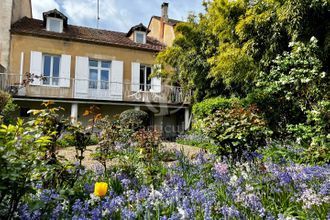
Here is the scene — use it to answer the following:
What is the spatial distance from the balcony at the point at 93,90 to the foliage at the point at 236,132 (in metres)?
10.5

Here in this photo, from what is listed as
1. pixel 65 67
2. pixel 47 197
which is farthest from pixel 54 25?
pixel 47 197

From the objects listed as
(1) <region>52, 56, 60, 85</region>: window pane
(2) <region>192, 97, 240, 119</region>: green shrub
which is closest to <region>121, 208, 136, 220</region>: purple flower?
(2) <region>192, 97, 240, 119</region>: green shrub

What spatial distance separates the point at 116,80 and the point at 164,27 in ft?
21.0

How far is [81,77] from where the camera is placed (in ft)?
47.7

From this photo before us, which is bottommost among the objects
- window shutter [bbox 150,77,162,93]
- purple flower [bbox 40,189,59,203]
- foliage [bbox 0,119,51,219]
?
purple flower [bbox 40,189,59,203]

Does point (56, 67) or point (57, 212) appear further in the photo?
point (56, 67)

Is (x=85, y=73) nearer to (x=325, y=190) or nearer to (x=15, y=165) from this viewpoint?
(x=15, y=165)

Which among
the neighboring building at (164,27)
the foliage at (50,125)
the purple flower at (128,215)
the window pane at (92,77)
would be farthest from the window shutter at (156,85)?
the purple flower at (128,215)

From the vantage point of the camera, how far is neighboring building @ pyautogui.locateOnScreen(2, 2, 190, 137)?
13.5 metres

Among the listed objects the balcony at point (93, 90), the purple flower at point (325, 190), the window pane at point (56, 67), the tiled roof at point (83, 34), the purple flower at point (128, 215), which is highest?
the tiled roof at point (83, 34)

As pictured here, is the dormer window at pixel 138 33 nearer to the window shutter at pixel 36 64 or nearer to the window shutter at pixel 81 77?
the window shutter at pixel 81 77

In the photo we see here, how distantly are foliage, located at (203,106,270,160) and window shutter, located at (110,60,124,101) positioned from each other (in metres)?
10.8

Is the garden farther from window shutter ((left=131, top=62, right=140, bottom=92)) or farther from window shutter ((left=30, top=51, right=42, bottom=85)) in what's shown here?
window shutter ((left=131, top=62, right=140, bottom=92))

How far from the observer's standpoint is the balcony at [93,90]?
13.0 metres
